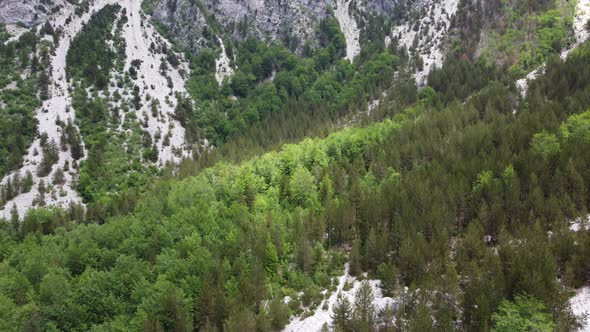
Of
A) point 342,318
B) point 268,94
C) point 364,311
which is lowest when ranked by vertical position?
point 342,318

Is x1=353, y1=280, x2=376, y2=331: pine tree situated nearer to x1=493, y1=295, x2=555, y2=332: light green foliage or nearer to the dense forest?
the dense forest

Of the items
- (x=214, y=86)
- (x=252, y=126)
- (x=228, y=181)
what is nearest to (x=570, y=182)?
(x=228, y=181)

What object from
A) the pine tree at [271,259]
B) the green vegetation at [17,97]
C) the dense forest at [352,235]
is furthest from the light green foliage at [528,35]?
the green vegetation at [17,97]

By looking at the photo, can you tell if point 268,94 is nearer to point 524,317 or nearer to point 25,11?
point 25,11

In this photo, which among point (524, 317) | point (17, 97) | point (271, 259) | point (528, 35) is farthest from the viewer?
A: point (528, 35)

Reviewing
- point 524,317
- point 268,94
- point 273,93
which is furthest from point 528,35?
point 524,317
